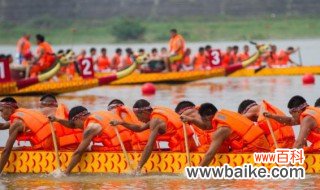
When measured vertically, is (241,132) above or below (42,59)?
below

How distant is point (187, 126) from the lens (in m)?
15.3

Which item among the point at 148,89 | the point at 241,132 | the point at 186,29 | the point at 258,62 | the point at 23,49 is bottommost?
the point at 241,132

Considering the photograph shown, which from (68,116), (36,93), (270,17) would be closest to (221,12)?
(270,17)

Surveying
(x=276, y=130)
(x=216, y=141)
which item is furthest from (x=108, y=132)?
(x=276, y=130)

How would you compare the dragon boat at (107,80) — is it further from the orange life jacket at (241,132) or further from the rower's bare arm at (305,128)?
the rower's bare arm at (305,128)

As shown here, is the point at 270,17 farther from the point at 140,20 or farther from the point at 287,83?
the point at 287,83

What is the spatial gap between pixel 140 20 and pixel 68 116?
6243 cm

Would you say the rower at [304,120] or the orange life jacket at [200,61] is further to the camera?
the orange life jacket at [200,61]

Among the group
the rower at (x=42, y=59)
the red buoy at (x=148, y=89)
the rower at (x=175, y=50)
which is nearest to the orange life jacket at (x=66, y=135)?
the red buoy at (x=148, y=89)

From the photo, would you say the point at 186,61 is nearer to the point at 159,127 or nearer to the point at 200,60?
the point at 200,60

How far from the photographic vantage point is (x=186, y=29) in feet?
248

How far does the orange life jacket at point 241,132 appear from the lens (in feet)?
47.9

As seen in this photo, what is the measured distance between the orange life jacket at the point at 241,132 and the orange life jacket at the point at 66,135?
2.12m

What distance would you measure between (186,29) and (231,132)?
61110 millimetres
